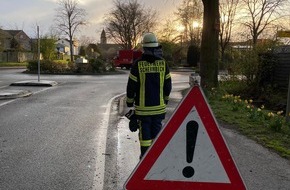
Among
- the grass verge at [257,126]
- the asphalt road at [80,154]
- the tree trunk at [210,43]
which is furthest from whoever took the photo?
the tree trunk at [210,43]

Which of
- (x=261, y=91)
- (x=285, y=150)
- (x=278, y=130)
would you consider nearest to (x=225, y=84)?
(x=261, y=91)

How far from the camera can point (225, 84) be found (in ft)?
64.1

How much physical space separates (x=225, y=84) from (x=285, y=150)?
41.1ft

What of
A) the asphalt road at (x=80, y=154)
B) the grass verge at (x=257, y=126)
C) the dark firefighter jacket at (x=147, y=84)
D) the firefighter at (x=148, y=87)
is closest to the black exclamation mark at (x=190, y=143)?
the firefighter at (x=148, y=87)

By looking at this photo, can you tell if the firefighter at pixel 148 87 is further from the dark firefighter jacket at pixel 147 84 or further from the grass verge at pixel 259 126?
the grass verge at pixel 259 126

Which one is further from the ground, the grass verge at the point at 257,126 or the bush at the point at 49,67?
the bush at the point at 49,67

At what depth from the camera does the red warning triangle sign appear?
2.93 meters

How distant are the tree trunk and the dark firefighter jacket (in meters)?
12.2

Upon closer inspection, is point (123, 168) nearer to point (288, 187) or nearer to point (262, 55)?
point (288, 187)

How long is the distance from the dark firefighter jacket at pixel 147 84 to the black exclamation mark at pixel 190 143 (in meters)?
1.89

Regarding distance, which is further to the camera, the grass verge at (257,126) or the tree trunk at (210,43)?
the tree trunk at (210,43)

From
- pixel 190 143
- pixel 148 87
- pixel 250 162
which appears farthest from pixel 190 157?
pixel 250 162

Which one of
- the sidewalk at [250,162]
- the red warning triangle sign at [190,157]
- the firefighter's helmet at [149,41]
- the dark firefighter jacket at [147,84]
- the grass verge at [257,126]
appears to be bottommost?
the sidewalk at [250,162]

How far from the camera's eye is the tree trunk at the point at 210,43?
16859 millimetres
